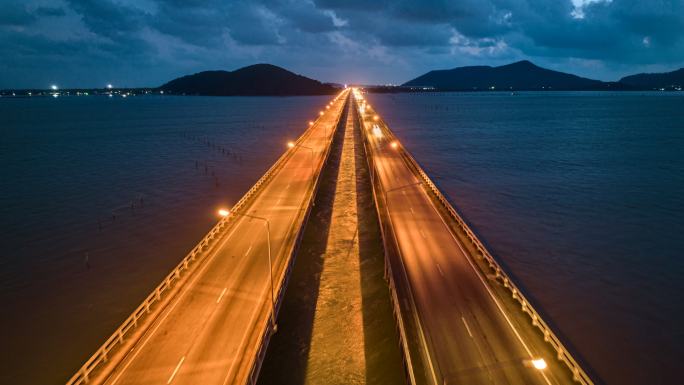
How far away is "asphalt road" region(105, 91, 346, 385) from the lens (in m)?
24.7

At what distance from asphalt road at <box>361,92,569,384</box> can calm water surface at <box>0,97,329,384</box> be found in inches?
1053

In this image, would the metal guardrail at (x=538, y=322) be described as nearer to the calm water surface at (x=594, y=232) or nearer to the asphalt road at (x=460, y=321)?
the asphalt road at (x=460, y=321)

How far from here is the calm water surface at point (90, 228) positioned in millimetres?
35281

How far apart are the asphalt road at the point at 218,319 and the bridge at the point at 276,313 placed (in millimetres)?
77

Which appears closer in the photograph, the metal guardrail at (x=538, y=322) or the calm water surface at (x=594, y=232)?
the metal guardrail at (x=538, y=322)

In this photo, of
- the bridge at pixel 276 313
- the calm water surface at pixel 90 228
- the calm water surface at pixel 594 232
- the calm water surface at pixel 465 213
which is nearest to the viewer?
the bridge at pixel 276 313

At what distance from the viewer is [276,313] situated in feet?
100

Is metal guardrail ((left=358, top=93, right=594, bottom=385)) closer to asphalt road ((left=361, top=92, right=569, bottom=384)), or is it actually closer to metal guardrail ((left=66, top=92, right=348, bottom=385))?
asphalt road ((left=361, top=92, right=569, bottom=384))

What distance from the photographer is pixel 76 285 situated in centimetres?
4272

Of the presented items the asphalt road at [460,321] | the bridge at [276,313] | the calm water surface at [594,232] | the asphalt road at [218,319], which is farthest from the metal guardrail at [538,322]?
the asphalt road at [218,319]

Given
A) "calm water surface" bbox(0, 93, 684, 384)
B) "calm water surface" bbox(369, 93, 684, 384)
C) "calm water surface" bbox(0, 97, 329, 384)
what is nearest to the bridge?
"calm water surface" bbox(0, 97, 329, 384)

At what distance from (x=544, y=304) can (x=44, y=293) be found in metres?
48.8

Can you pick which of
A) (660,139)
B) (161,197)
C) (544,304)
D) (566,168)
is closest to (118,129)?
(161,197)

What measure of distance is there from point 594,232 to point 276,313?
45030 mm
